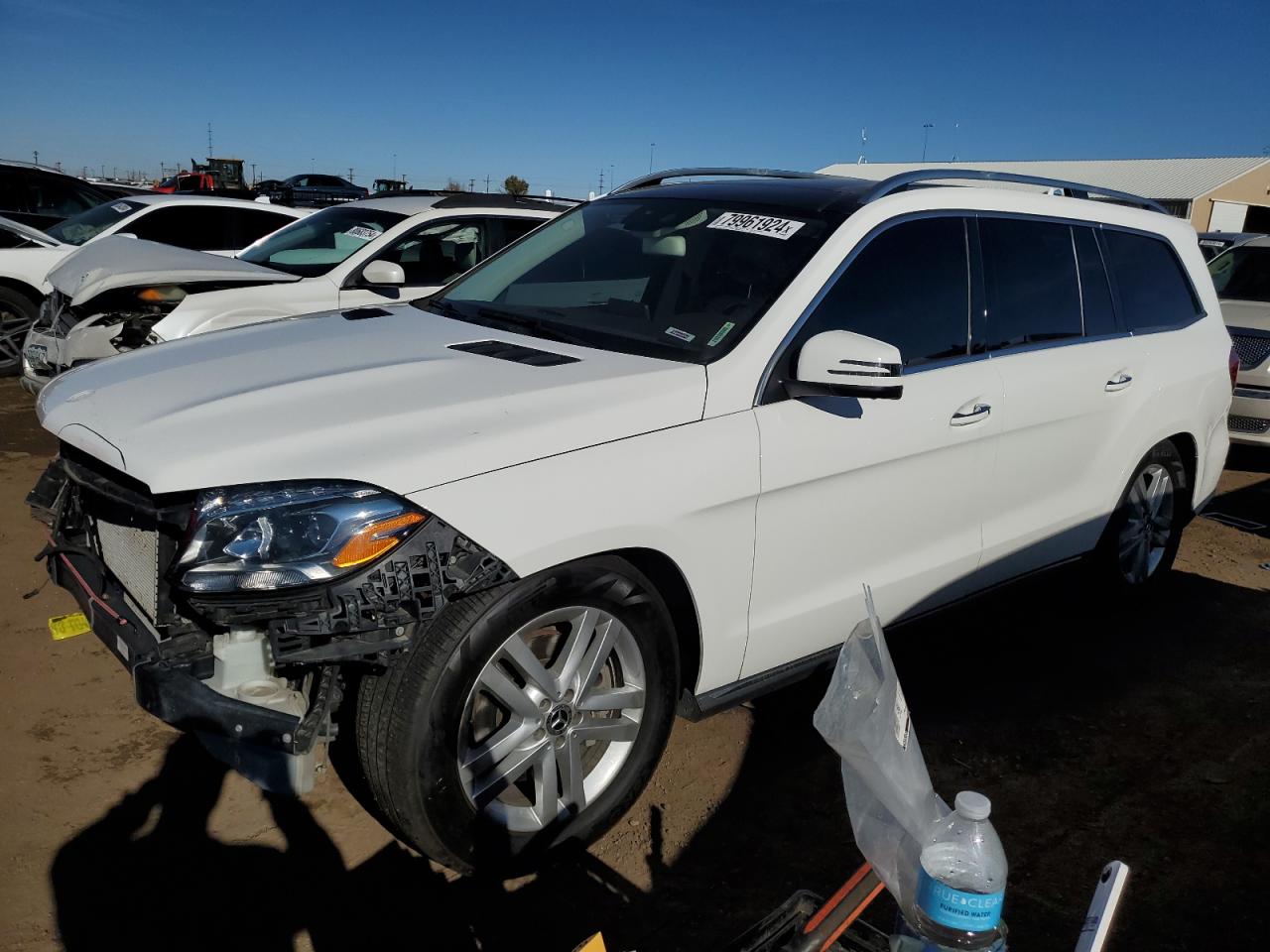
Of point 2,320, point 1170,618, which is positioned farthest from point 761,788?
point 2,320

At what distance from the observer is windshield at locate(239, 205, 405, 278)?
7207 millimetres

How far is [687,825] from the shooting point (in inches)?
123

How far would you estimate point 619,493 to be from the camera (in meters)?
2.62

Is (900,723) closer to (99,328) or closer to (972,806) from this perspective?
(972,806)

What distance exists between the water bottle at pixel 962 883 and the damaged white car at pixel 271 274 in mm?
4240

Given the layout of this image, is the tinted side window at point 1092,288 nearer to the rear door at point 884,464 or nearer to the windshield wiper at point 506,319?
the rear door at point 884,464

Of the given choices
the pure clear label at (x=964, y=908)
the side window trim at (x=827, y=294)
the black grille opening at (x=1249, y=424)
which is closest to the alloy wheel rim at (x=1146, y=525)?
the side window trim at (x=827, y=294)

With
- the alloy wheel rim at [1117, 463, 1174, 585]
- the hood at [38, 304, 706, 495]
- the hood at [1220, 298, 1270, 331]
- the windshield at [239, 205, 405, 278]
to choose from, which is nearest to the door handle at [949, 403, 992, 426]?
the hood at [38, 304, 706, 495]

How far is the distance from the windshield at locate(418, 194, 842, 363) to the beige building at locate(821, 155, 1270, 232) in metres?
38.2

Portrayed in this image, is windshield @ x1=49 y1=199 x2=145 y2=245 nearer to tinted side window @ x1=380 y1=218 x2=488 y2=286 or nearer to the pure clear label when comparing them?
tinted side window @ x1=380 y1=218 x2=488 y2=286

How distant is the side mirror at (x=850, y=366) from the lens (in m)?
2.84

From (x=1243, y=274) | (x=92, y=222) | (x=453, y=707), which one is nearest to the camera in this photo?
(x=453, y=707)

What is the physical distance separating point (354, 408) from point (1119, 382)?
124 inches

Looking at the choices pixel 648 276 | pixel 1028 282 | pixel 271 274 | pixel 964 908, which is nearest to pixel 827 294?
pixel 648 276
